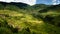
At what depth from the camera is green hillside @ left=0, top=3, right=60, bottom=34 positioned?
403 cm

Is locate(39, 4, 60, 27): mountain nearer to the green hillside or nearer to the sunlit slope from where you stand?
the green hillside

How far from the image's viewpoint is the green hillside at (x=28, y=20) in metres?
4.03

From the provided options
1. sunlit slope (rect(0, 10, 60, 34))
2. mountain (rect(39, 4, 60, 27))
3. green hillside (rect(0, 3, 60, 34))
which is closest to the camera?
green hillside (rect(0, 3, 60, 34))

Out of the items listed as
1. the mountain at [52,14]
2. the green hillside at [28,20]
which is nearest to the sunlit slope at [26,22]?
the green hillside at [28,20]

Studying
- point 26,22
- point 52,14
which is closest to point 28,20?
point 26,22

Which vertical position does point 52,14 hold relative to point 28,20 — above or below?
above

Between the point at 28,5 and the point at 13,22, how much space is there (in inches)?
64.7

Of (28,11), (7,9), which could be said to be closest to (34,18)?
(28,11)

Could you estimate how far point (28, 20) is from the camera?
4.51 meters

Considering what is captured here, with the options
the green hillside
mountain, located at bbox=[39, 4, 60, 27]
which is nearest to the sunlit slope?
the green hillside

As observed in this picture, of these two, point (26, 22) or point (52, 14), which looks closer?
point (26, 22)

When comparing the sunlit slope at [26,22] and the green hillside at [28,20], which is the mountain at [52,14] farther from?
the sunlit slope at [26,22]

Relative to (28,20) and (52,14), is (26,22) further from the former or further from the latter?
(52,14)

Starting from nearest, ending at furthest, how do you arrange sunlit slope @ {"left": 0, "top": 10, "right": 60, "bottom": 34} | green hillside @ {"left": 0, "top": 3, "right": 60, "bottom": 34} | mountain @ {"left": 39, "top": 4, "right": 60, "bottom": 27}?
green hillside @ {"left": 0, "top": 3, "right": 60, "bottom": 34}
sunlit slope @ {"left": 0, "top": 10, "right": 60, "bottom": 34}
mountain @ {"left": 39, "top": 4, "right": 60, "bottom": 27}
